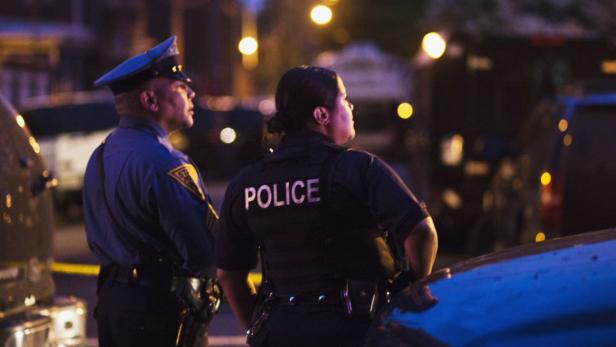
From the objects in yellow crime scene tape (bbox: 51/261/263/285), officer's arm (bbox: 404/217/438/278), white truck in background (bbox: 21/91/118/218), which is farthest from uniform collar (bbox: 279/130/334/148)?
white truck in background (bbox: 21/91/118/218)

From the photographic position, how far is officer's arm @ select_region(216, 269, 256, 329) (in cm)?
443

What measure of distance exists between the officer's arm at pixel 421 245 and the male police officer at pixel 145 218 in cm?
109

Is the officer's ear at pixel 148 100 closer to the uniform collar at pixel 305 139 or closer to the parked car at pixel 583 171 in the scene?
the uniform collar at pixel 305 139

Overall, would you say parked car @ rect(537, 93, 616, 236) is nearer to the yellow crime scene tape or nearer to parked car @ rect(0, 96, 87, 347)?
parked car @ rect(0, 96, 87, 347)

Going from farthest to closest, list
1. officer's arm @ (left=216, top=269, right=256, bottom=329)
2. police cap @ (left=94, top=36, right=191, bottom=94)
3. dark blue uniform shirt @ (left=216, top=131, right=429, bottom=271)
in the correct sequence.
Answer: police cap @ (left=94, top=36, right=191, bottom=94)
officer's arm @ (left=216, top=269, right=256, bottom=329)
dark blue uniform shirt @ (left=216, top=131, right=429, bottom=271)

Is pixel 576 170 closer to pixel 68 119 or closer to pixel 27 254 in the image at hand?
pixel 27 254

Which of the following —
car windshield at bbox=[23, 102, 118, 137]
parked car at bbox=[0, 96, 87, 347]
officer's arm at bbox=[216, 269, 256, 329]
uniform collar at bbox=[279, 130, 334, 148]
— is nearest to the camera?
uniform collar at bbox=[279, 130, 334, 148]

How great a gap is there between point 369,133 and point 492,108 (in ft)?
135

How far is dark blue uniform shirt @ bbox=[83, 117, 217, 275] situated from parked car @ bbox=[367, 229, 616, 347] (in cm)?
112

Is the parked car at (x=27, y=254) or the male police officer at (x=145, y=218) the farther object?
the parked car at (x=27, y=254)

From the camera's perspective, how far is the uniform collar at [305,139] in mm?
4184

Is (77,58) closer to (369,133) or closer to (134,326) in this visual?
(369,133)

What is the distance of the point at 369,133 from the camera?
189ft

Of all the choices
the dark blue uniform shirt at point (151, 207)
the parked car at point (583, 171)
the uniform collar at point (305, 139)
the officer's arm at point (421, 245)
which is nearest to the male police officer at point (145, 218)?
the dark blue uniform shirt at point (151, 207)
